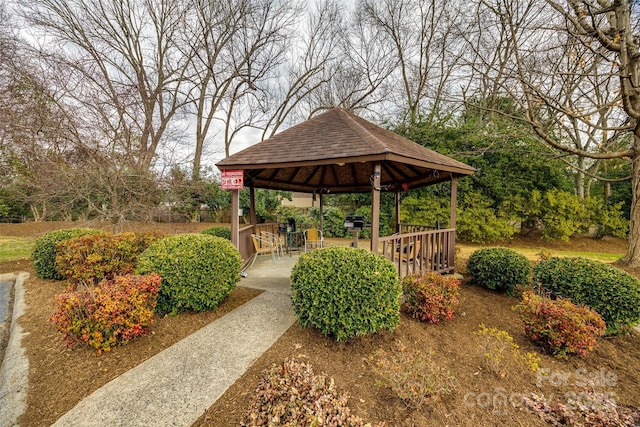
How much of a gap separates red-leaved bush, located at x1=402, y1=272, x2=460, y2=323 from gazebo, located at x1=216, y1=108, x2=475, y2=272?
749 mm

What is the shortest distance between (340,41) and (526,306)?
17.3 meters

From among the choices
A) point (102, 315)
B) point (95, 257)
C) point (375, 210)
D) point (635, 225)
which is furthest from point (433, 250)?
point (95, 257)

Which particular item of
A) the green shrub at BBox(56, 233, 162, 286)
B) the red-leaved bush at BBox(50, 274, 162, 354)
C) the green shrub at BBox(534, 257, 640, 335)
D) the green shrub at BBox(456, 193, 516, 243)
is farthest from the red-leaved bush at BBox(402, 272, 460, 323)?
the green shrub at BBox(456, 193, 516, 243)

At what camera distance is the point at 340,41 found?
16281 mm

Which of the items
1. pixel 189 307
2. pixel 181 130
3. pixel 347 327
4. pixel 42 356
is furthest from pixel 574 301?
pixel 181 130

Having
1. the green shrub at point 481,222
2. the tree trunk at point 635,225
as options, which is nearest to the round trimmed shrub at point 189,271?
the tree trunk at point 635,225

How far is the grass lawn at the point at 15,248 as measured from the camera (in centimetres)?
789

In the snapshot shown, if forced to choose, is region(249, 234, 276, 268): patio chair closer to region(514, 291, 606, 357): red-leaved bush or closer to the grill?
the grill

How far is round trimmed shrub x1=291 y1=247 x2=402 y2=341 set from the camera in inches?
120

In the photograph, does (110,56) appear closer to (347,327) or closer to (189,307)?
(189,307)

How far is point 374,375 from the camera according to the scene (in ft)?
8.53

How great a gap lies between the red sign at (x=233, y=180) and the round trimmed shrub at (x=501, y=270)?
4904 millimetres

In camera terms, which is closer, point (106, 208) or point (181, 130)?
point (106, 208)

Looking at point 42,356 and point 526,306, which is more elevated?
point 526,306
